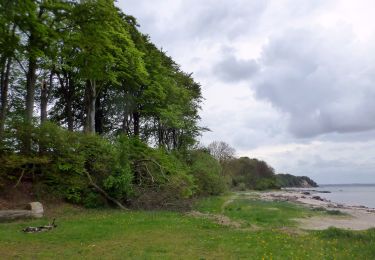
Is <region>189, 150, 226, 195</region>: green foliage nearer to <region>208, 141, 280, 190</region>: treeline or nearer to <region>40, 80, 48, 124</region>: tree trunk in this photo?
<region>40, 80, 48, 124</region>: tree trunk

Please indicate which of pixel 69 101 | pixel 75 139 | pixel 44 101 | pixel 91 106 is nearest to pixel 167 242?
pixel 75 139

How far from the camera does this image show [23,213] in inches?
779

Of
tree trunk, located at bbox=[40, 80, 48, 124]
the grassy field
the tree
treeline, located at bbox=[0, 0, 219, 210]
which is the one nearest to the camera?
the grassy field

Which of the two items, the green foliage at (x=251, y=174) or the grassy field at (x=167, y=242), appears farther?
the green foliage at (x=251, y=174)

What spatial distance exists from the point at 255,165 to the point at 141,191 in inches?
3804

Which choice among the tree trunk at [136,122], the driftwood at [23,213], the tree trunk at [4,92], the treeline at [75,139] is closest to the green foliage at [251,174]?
the tree trunk at [136,122]

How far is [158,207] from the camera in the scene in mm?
26109

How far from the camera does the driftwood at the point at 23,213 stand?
19.2m

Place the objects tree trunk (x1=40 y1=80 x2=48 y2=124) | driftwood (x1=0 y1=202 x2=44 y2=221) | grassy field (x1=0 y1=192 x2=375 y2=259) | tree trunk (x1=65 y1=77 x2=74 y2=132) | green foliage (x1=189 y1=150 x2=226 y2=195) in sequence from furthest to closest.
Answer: green foliage (x1=189 y1=150 x2=226 y2=195), tree trunk (x1=65 y1=77 x2=74 y2=132), tree trunk (x1=40 y1=80 x2=48 y2=124), driftwood (x1=0 y1=202 x2=44 y2=221), grassy field (x1=0 y1=192 x2=375 y2=259)

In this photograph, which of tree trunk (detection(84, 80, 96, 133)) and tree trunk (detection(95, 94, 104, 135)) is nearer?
tree trunk (detection(84, 80, 96, 133))

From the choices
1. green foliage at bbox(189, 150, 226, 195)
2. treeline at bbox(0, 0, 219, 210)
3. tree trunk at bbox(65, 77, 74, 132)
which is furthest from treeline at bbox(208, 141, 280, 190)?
treeline at bbox(0, 0, 219, 210)

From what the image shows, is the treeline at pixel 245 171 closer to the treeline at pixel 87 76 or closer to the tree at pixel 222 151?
the tree at pixel 222 151

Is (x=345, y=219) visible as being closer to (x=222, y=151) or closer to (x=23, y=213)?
(x=23, y=213)

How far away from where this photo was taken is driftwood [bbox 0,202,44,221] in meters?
19.2
